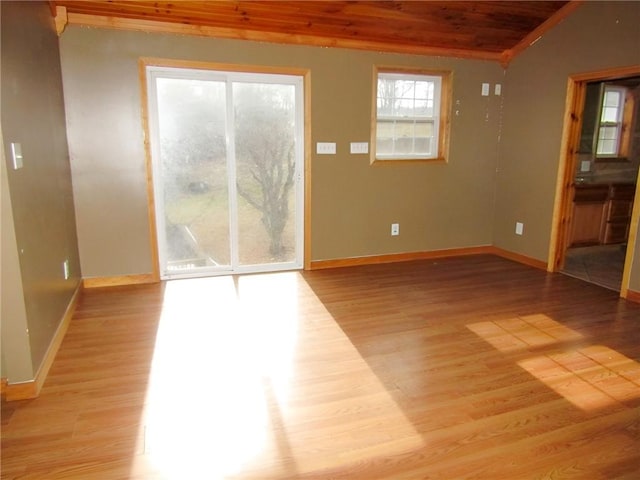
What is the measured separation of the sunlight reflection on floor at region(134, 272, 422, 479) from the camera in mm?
1844

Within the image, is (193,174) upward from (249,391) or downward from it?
upward

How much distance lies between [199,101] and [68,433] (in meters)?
3.07

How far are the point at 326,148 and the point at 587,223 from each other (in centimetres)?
354

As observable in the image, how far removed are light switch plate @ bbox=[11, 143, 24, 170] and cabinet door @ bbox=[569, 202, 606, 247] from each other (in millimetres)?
5641

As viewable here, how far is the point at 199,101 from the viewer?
4074mm

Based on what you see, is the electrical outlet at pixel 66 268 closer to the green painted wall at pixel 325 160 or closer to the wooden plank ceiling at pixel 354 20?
the green painted wall at pixel 325 160

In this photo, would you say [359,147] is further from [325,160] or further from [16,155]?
[16,155]

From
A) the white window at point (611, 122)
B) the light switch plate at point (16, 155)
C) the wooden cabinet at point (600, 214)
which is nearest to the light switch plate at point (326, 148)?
the light switch plate at point (16, 155)

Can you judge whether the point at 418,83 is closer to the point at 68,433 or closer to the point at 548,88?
the point at 548,88

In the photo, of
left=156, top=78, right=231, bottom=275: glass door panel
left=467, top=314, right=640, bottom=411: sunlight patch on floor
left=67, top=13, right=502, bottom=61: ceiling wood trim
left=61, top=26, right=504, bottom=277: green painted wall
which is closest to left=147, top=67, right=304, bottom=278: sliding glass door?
left=156, top=78, right=231, bottom=275: glass door panel

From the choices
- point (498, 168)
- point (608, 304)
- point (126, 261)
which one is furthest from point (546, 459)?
point (498, 168)

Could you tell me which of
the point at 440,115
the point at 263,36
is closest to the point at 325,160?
the point at 263,36

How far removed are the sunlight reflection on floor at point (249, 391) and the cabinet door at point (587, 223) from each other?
373cm

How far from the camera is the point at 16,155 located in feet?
7.34
